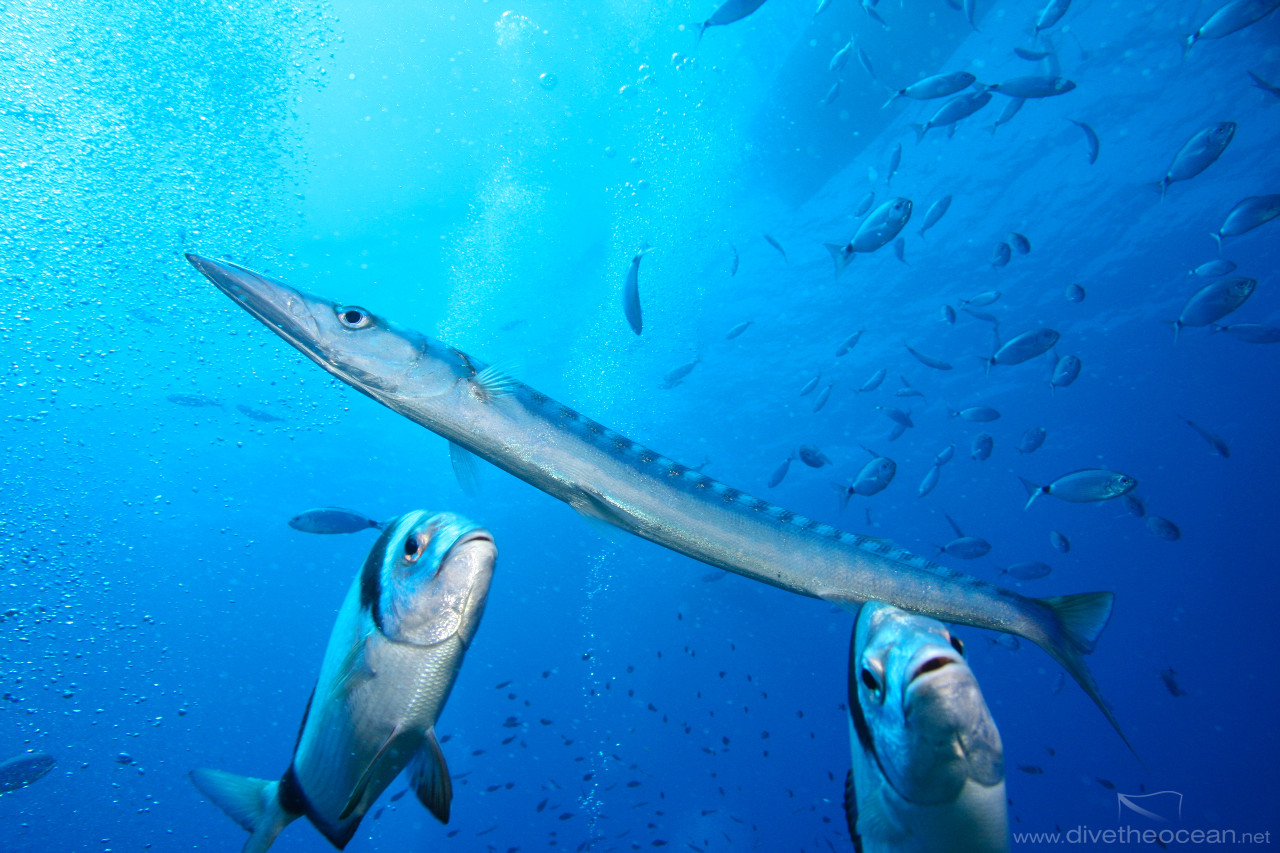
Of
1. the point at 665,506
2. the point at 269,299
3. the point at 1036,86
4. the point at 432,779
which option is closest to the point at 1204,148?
the point at 1036,86

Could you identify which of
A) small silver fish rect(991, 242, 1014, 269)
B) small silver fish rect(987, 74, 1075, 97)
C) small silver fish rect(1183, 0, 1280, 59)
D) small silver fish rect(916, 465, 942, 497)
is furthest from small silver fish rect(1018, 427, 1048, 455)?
small silver fish rect(1183, 0, 1280, 59)

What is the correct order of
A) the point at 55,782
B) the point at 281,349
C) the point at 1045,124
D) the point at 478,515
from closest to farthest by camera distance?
the point at 1045,124, the point at 281,349, the point at 478,515, the point at 55,782

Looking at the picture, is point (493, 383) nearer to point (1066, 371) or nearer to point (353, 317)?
point (353, 317)

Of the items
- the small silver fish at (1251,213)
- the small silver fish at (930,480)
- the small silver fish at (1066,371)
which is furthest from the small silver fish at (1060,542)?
the small silver fish at (1251,213)

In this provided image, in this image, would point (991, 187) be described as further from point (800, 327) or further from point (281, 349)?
point (281, 349)

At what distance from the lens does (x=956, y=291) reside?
20953mm

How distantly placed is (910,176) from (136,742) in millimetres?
91664

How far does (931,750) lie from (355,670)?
1.46 metres

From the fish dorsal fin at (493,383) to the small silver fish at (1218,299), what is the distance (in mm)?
8176

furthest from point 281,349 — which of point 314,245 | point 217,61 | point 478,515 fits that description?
point 478,515

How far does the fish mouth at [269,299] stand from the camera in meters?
1.70

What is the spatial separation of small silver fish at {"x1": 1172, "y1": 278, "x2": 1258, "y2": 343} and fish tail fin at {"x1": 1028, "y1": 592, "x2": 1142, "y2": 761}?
21.4 feet

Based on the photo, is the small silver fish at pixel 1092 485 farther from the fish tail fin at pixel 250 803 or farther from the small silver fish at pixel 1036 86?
the fish tail fin at pixel 250 803

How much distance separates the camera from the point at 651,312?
22594mm
